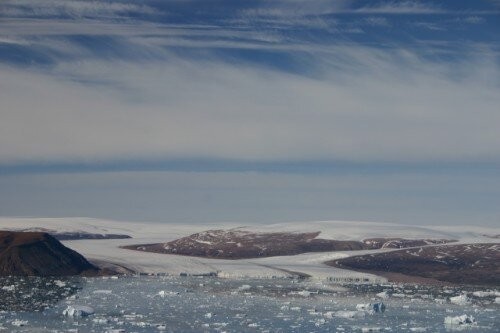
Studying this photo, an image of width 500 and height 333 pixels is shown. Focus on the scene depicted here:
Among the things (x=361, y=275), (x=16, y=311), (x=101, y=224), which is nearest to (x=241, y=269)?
(x=361, y=275)

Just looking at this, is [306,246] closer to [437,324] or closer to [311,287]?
[311,287]

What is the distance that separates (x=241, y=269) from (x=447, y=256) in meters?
28.2

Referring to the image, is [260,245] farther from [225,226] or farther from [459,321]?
[459,321]

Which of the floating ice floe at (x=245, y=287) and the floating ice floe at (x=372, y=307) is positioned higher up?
the floating ice floe at (x=245, y=287)

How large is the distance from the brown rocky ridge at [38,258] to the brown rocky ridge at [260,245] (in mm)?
29456

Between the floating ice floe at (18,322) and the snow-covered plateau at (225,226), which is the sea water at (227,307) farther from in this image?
the snow-covered plateau at (225,226)

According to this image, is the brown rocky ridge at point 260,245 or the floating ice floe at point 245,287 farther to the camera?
the brown rocky ridge at point 260,245

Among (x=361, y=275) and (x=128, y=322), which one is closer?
(x=128, y=322)

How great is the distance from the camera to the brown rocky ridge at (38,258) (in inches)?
2953

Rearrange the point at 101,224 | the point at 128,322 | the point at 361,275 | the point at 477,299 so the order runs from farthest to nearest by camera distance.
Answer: the point at 101,224
the point at 361,275
the point at 477,299
the point at 128,322

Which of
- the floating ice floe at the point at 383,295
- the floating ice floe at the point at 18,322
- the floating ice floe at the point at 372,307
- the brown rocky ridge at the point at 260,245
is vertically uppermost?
the brown rocky ridge at the point at 260,245

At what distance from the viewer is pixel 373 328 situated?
3722 centimetres

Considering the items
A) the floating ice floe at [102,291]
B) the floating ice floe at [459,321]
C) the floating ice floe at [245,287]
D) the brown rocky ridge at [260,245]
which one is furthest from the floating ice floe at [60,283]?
the brown rocky ridge at [260,245]

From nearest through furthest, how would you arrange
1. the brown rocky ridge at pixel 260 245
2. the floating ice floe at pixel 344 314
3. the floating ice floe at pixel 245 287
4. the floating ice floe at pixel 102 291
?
the floating ice floe at pixel 344 314
the floating ice floe at pixel 102 291
the floating ice floe at pixel 245 287
the brown rocky ridge at pixel 260 245
